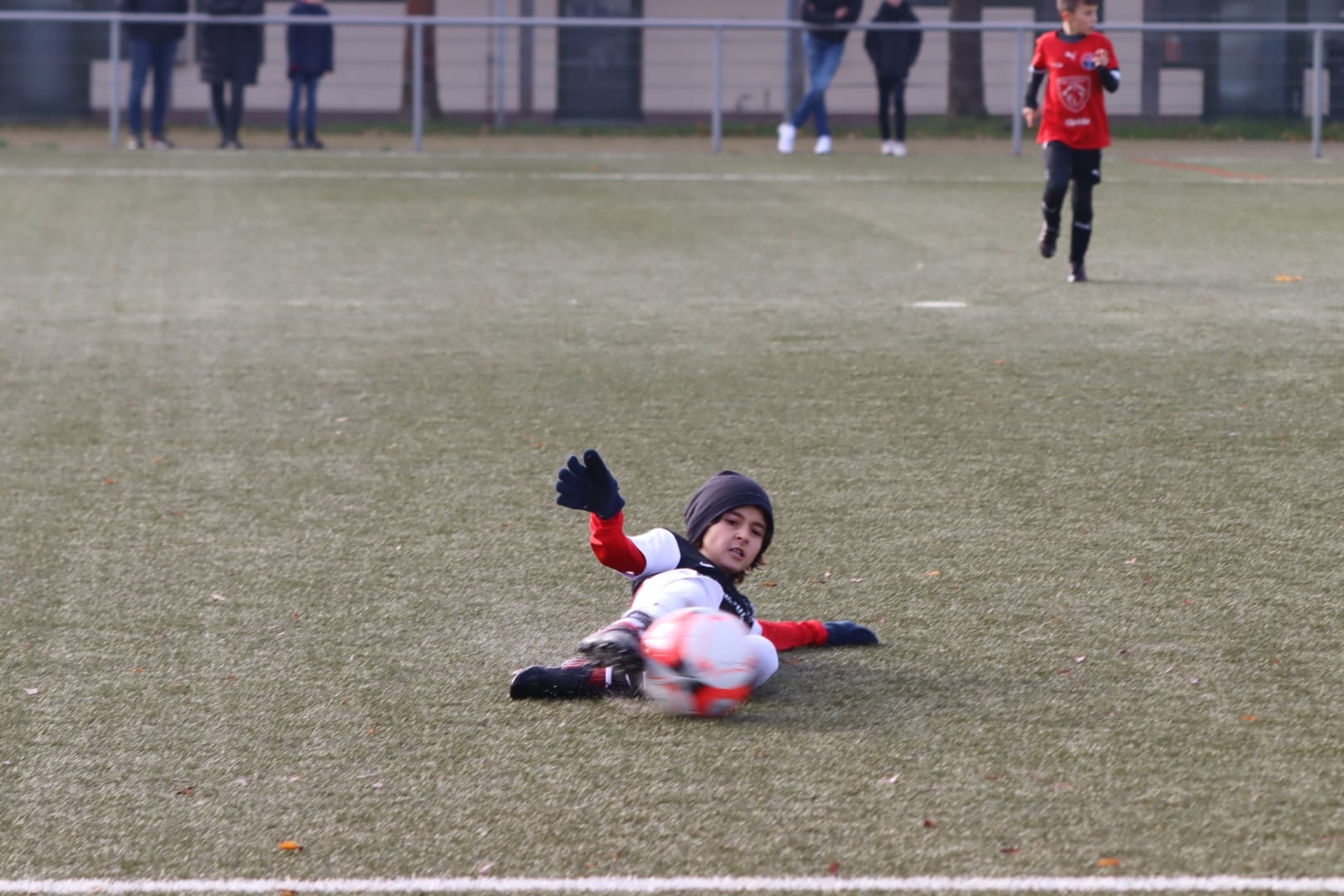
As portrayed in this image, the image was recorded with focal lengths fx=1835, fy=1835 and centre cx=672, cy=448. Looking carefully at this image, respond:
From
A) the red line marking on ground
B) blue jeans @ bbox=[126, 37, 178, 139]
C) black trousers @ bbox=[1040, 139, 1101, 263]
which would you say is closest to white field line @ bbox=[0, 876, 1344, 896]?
black trousers @ bbox=[1040, 139, 1101, 263]

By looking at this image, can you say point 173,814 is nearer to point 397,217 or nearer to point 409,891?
point 409,891

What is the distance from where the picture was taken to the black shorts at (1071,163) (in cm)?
1046

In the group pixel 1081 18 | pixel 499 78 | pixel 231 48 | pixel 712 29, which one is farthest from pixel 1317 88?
pixel 231 48

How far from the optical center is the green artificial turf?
10.7 feet

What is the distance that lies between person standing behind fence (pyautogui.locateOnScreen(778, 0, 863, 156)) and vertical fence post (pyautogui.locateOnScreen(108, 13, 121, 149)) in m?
7.35

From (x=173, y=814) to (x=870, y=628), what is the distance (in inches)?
70.5

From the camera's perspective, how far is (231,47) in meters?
19.7

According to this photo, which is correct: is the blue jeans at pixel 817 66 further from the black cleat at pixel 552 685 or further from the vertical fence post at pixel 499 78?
the black cleat at pixel 552 685

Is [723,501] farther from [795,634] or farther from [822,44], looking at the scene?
[822,44]

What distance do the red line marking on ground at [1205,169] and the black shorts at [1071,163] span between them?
8.31 metres

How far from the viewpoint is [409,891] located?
298cm

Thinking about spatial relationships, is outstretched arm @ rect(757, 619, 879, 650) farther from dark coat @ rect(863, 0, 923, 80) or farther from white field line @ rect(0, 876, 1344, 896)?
dark coat @ rect(863, 0, 923, 80)

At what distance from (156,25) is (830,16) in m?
7.12

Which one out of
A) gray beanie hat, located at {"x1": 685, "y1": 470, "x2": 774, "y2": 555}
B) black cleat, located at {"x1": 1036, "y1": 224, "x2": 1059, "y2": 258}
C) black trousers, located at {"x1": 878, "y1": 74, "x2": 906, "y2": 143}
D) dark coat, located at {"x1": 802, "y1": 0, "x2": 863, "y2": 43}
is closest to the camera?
gray beanie hat, located at {"x1": 685, "y1": 470, "x2": 774, "y2": 555}
